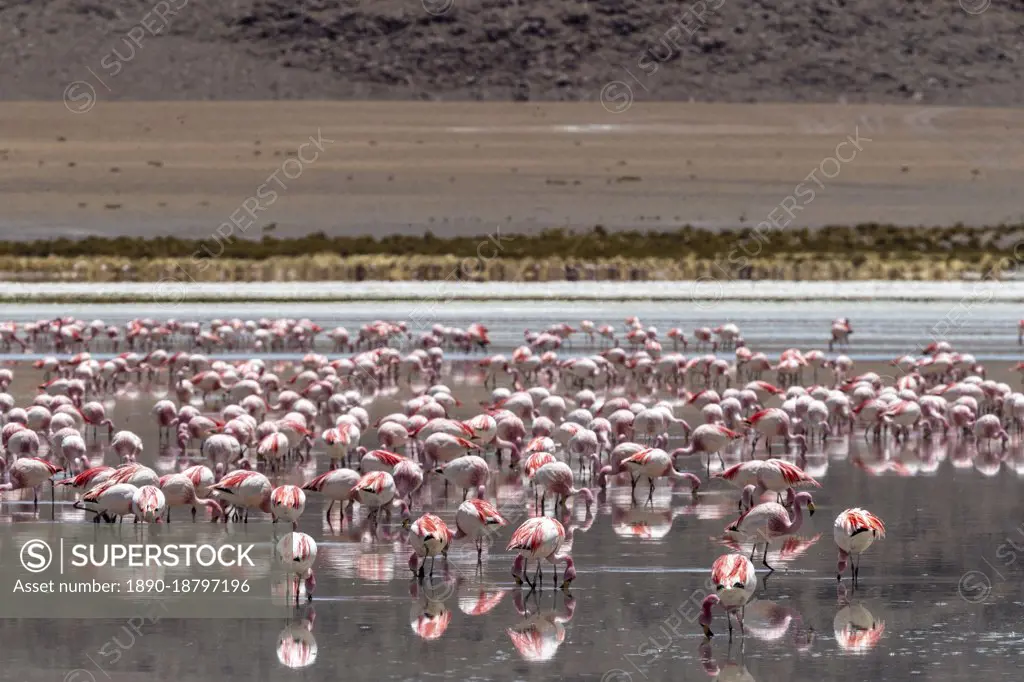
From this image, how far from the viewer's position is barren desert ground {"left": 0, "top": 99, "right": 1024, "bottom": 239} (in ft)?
Answer: 203

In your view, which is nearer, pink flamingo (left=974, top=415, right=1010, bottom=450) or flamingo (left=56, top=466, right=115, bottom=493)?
flamingo (left=56, top=466, right=115, bottom=493)

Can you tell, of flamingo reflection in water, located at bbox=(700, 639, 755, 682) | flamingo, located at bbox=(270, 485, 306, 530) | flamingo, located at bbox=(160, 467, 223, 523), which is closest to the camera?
flamingo reflection in water, located at bbox=(700, 639, 755, 682)

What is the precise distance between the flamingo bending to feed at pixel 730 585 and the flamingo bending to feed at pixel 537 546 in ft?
3.10

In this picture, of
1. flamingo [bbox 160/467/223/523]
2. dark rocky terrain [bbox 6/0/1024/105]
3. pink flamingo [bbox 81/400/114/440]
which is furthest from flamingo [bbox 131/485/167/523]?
dark rocky terrain [bbox 6/0/1024/105]

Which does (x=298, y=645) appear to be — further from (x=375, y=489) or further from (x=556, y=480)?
(x=556, y=480)

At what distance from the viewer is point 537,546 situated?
27.2 feet

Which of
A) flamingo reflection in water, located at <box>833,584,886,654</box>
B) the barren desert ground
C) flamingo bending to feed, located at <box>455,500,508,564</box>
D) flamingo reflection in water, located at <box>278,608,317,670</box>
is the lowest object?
flamingo reflection in water, located at <box>278,608,317,670</box>

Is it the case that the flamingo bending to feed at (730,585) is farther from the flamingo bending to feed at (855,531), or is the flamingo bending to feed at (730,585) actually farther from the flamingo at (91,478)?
the flamingo at (91,478)

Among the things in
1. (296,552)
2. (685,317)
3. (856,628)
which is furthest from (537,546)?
(685,317)

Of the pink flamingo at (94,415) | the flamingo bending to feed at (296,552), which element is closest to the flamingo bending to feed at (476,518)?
the flamingo bending to feed at (296,552)

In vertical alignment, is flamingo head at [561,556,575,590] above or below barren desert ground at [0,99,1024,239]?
below

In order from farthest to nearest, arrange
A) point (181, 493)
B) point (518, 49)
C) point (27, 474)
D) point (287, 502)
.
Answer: point (518, 49) → point (27, 474) → point (181, 493) → point (287, 502)

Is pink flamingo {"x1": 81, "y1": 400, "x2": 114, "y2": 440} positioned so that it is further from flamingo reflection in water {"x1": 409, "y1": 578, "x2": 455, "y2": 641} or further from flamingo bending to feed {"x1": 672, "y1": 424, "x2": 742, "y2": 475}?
flamingo reflection in water {"x1": 409, "y1": 578, "x2": 455, "y2": 641}

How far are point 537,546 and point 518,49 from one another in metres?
81.0
